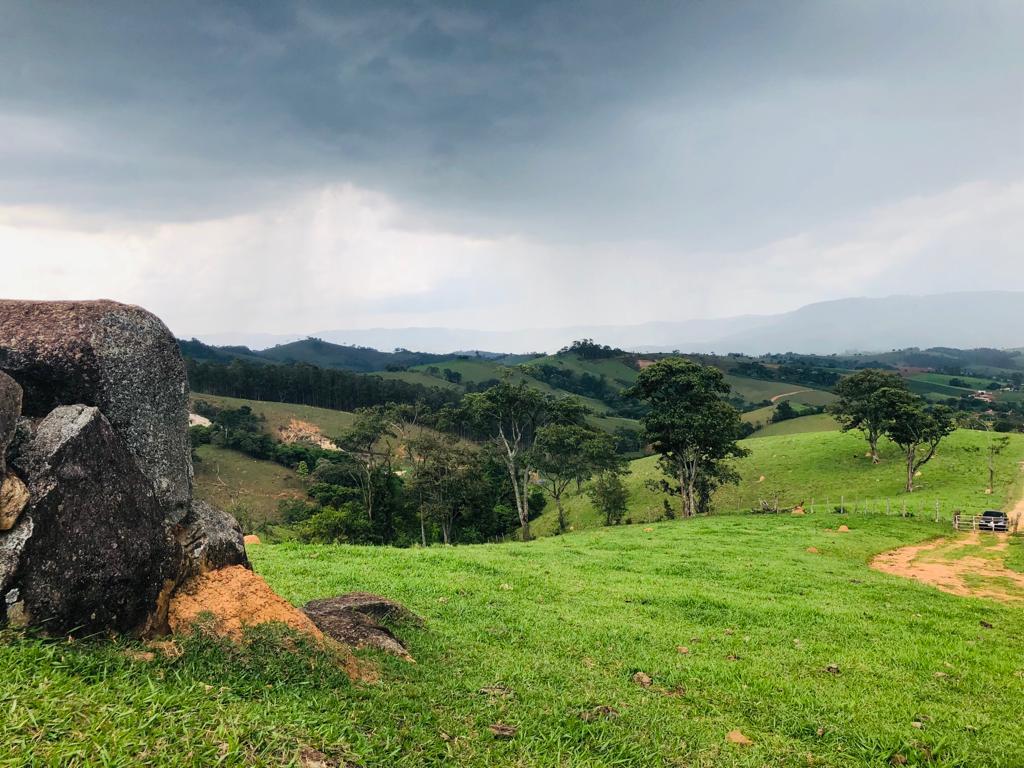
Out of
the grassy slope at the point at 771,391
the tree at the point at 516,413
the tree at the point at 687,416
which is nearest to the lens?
the tree at the point at 687,416

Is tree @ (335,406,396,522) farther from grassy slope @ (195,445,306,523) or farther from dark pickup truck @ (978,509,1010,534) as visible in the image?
dark pickup truck @ (978,509,1010,534)

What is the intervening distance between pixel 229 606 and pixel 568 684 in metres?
5.32

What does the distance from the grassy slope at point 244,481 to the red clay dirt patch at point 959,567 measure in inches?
2885

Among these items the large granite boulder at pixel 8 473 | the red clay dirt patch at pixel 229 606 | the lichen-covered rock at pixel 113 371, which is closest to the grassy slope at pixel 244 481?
the red clay dirt patch at pixel 229 606

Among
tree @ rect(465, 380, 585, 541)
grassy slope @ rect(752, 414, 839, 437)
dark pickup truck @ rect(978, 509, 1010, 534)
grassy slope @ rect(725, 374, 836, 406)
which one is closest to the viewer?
dark pickup truck @ rect(978, 509, 1010, 534)

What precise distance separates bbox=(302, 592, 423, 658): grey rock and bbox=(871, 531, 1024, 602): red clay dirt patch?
59.5ft

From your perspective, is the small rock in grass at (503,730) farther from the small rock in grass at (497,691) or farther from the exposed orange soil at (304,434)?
the exposed orange soil at (304,434)

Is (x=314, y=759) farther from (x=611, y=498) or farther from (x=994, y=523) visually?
(x=611, y=498)

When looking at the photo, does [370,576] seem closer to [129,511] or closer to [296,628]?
[296,628]

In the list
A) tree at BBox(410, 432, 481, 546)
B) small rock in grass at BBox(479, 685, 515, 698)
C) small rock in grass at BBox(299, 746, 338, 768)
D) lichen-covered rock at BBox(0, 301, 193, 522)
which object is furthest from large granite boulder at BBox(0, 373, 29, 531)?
tree at BBox(410, 432, 481, 546)

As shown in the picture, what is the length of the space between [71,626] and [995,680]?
14520 mm

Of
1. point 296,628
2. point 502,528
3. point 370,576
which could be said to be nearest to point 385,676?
point 296,628

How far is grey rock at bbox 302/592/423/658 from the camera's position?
903cm

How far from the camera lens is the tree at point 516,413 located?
47.3m
